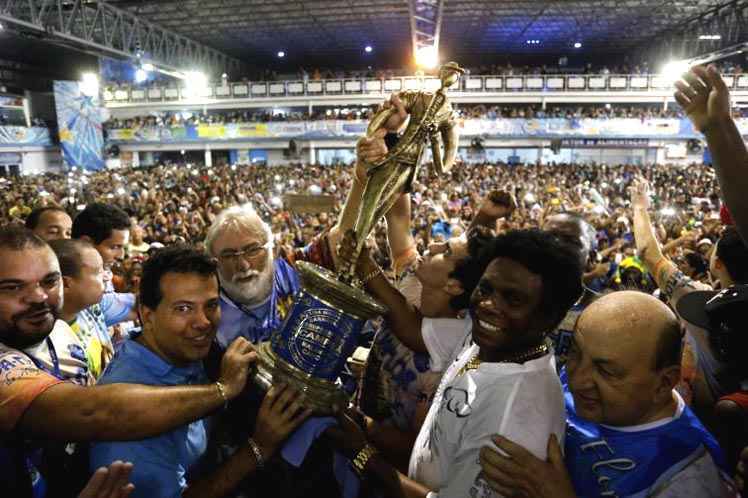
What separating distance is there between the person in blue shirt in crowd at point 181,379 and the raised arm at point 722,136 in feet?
4.50

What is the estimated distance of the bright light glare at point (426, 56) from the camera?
1628cm

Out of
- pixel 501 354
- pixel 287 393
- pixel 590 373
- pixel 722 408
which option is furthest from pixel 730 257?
pixel 287 393

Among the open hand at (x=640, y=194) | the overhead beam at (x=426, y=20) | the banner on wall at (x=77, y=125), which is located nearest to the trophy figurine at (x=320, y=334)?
the open hand at (x=640, y=194)

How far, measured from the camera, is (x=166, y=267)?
59.2 inches

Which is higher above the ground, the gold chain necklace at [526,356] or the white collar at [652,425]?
the gold chain necklace at [526,356]

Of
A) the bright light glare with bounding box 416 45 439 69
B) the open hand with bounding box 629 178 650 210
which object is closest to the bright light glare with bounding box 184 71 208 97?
the bright light glare with bounding box 416 45 439 69

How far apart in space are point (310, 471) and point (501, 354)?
2.70ft

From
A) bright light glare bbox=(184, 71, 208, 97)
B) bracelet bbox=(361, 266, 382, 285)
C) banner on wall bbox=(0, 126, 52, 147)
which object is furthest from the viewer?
bright light glare bbox=(184, 71, 208, 97)

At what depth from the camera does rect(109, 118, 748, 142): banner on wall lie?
76.4ft

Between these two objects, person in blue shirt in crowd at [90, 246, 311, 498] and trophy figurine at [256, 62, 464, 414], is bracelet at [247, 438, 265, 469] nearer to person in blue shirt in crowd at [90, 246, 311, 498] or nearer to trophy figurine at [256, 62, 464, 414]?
person in blue shirt in crowd at [90, 246, 311, 498]

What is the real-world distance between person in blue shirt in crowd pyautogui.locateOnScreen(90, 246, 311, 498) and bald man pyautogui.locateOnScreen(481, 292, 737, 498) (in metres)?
0.61

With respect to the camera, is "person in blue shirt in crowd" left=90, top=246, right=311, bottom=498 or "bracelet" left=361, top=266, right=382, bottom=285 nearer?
"person in blue shirt in crowd" left=90, top=246, right=311, bottom=498

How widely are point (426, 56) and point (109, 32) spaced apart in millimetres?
12054

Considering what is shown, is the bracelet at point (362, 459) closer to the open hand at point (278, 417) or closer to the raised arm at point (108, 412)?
the open hand at point (278, 417)
